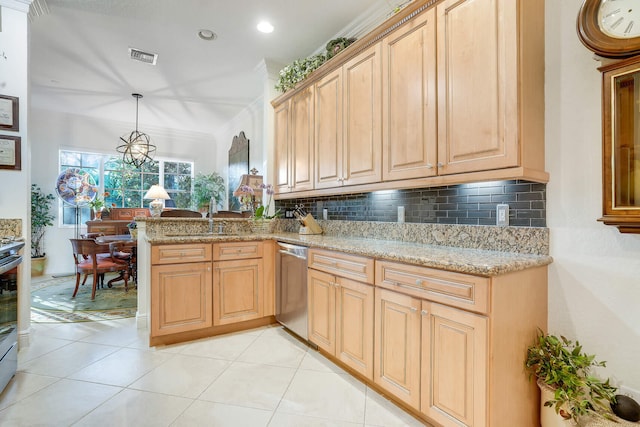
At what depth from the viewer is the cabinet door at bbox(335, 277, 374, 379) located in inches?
75.6

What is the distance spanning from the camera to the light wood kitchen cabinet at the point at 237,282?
2.76 m

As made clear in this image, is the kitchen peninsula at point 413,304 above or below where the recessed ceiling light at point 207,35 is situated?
below

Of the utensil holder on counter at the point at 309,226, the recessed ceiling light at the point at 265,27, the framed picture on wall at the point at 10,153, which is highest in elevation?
the recessed ceiling light at the point at 265,27

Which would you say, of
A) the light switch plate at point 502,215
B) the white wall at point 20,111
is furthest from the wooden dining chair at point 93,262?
the light switch plate at point 502,215

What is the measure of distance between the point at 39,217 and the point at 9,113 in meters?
3.75

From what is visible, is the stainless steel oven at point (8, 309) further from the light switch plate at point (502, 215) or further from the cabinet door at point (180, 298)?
the light switch plate at point (502, 215)

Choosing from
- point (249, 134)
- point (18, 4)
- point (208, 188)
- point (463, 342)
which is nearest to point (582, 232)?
point (463, 342)

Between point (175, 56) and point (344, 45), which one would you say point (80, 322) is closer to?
point (175, 56)

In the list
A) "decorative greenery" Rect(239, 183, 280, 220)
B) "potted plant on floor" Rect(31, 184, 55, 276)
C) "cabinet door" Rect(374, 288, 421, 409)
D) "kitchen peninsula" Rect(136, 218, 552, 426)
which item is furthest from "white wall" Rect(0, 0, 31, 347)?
"potted plant on floor" Rect(31, 184, 55, 276)

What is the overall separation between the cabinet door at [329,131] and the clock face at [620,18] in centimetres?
168

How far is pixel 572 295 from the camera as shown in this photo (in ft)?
5.11

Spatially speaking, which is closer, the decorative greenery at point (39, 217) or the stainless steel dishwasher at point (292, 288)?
the stainless steel dishwasher at point (292, 288)

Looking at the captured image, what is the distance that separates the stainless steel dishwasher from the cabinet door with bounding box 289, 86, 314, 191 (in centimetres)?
71

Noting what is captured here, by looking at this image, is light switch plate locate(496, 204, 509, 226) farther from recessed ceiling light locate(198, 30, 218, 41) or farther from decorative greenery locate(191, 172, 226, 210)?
decorative greenery locate(191, 172, 226, 210)
